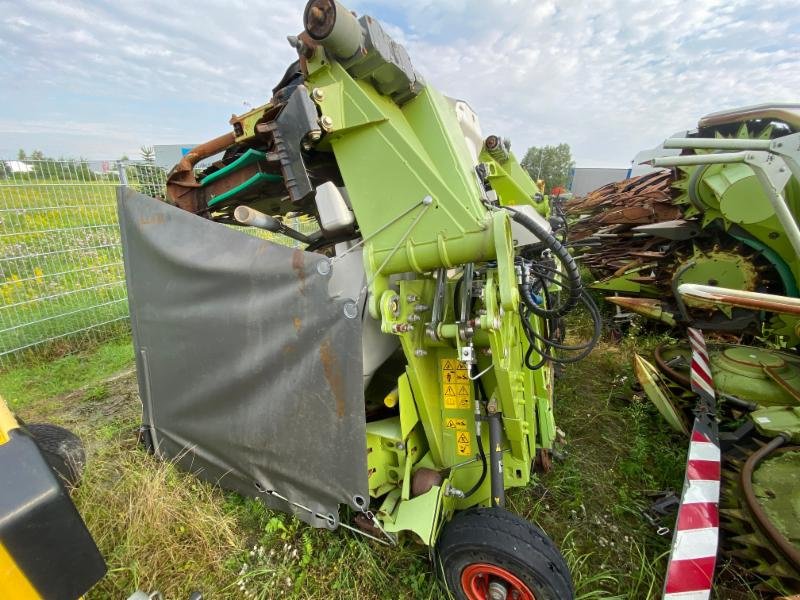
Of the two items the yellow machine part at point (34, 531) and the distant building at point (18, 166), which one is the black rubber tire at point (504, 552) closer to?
the yellow machine part at point (34, 531)

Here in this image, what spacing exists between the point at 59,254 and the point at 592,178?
26.8m

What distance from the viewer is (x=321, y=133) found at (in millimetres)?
1653

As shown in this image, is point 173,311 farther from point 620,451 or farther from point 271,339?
point 620,451

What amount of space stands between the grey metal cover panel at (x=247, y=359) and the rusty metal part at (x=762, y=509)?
5.93ft

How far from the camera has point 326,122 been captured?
1632 millimetres

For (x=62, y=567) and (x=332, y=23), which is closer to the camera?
(x=62, y=567)

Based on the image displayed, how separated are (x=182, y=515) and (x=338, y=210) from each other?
1958 millimetres

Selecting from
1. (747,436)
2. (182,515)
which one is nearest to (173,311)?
(182,515)

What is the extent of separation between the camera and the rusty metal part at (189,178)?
6.94ft

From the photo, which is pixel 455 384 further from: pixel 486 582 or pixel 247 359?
pixel 247 359

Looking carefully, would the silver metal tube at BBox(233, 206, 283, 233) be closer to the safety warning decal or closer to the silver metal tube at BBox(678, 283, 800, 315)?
the safety warning decal

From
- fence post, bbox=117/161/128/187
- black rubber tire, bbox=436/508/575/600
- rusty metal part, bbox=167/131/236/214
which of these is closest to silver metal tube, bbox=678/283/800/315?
black rubber tire, bbox=436/508/575/600

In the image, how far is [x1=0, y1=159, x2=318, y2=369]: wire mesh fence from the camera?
4172 mm

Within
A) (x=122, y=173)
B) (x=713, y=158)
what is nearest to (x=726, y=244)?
(x=713, y=158)
